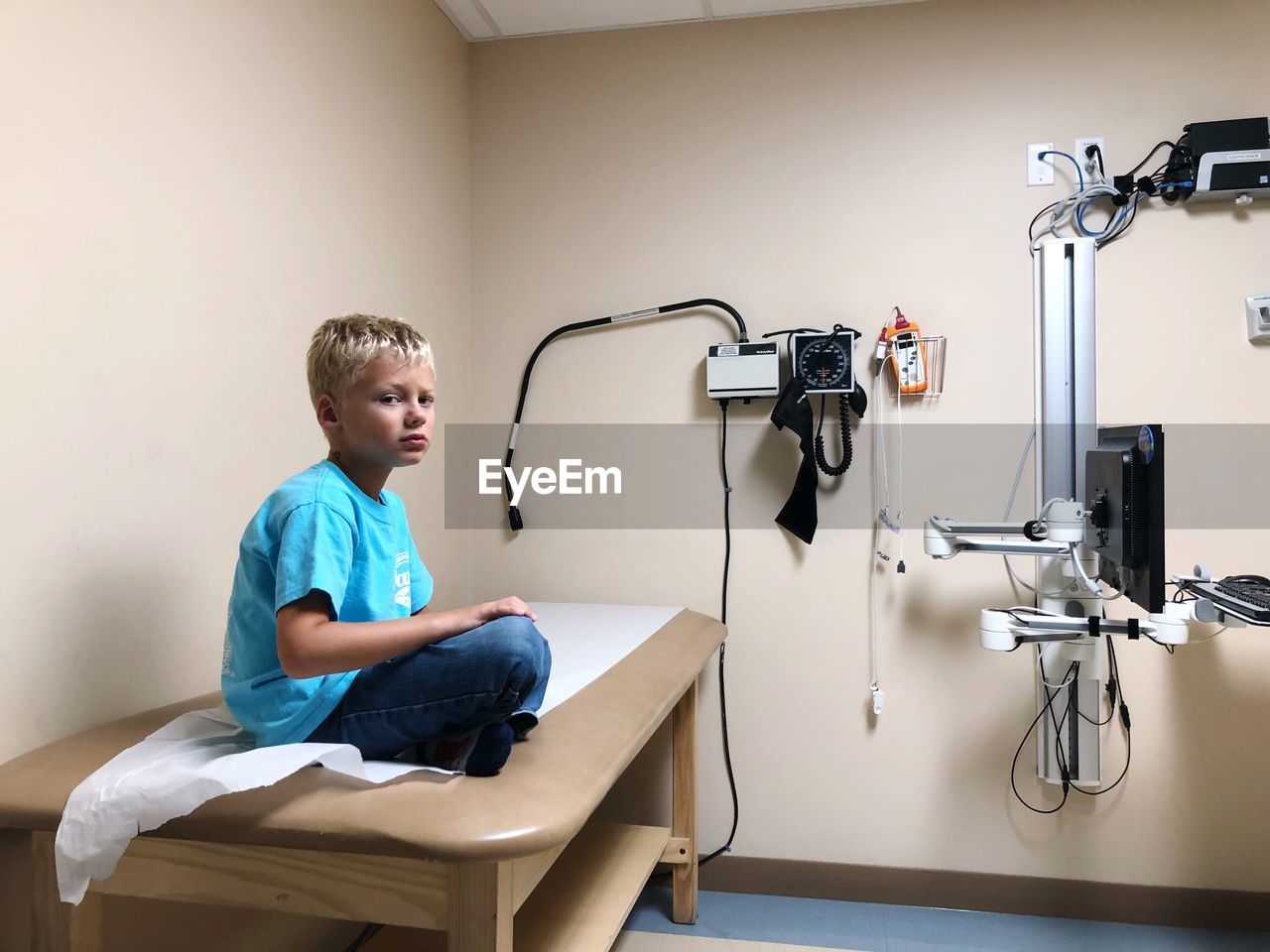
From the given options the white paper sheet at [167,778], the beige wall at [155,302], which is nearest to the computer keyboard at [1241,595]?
the white paper sheet at [167,778]

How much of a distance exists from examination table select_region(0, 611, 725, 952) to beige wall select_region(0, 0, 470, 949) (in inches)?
5.7

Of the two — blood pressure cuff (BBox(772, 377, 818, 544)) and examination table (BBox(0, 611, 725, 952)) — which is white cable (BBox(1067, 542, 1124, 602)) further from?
examination table (BBox(0, 611, 725, 952))

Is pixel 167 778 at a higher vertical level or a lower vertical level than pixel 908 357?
lower

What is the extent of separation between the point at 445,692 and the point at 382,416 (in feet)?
1.19

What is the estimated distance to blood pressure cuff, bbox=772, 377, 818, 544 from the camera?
2.18m

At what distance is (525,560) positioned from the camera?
8.04 feet

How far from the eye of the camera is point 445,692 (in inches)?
40.2

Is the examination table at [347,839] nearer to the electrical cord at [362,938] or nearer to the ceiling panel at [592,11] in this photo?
the electrical cord at [362,938]

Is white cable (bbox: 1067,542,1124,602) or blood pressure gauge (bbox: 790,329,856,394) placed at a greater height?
blood pressure gauge (bbox: 790,329,856,394)

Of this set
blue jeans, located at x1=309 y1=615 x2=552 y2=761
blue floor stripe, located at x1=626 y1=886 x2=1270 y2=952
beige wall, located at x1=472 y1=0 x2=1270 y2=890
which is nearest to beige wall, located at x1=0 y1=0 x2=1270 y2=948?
beige wall, located at x1=472 y1=0 x2=1270 y2=890

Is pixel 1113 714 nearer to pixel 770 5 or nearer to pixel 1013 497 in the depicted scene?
pixel 1013 497

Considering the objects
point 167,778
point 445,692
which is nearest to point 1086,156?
point 445,692

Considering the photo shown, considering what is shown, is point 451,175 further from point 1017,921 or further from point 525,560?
point 1017,921

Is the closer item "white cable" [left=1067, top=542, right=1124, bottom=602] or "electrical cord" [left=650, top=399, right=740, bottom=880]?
"white cable" [left=1067, top=542, right=1124, bottom=602]
